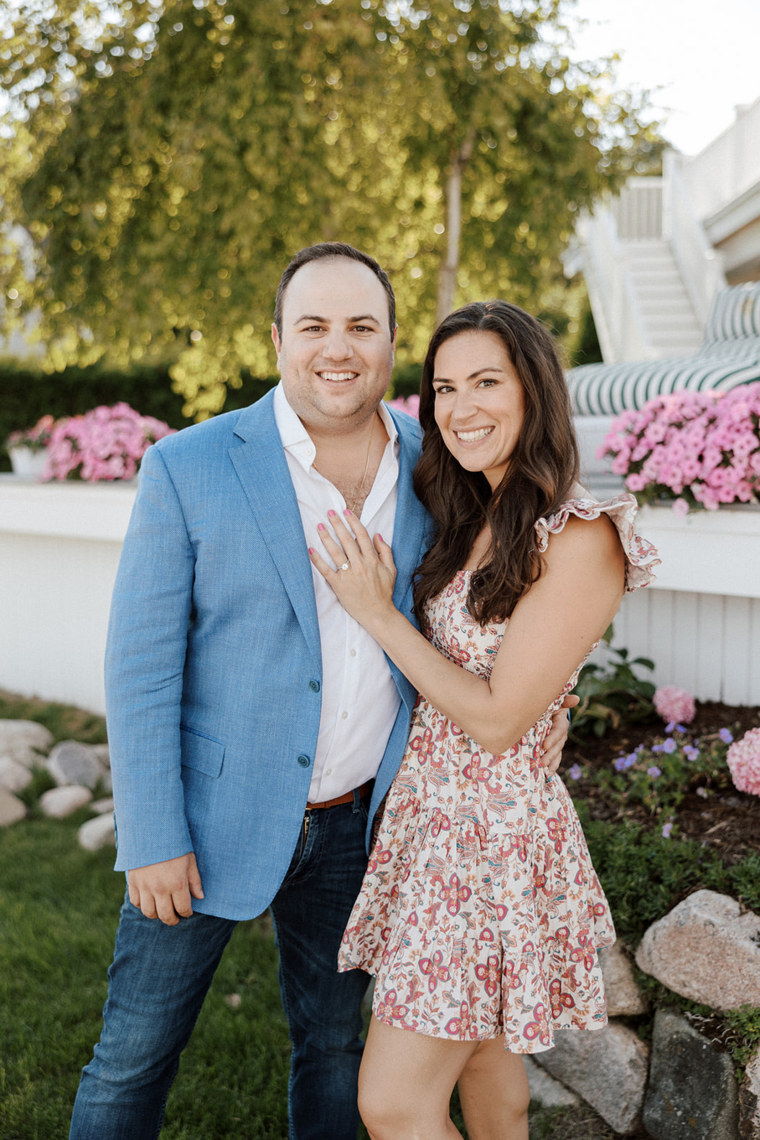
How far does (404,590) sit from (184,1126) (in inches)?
65.7

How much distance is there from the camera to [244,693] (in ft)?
6.24

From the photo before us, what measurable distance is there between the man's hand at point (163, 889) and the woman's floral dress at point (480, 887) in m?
0.38

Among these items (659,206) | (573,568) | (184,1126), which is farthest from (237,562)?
(659,206)

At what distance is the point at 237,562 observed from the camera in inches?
73.6

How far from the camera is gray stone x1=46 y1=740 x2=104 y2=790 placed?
4953mm

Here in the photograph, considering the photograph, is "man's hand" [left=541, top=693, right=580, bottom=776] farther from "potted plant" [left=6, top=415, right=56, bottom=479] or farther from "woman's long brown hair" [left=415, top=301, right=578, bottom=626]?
"potted plant" [left=6, top=415, right=56, bottom=479]

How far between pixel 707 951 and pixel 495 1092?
0.66m

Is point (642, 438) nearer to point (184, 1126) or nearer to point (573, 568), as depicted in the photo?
point (573, 568)

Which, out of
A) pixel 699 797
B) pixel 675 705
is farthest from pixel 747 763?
pixel 675 705

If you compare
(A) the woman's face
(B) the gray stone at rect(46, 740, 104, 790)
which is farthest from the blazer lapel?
(B) the gray stone at rect(46, 740, 104, 790)

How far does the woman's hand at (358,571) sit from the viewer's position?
191cm

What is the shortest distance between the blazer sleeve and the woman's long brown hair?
0.54m

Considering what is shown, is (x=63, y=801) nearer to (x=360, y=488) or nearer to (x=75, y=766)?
(x=75, y=766)

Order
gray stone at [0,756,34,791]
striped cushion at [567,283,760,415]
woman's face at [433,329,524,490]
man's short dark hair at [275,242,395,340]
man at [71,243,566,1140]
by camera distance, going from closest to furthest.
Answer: man at [71,243,566,1140] < woman's face at [433,329,524,490] < man's short dark hair at [275,242,395,340] < striped cushion at [567,283,760,415] < gray stone at [0,756,34,791]
